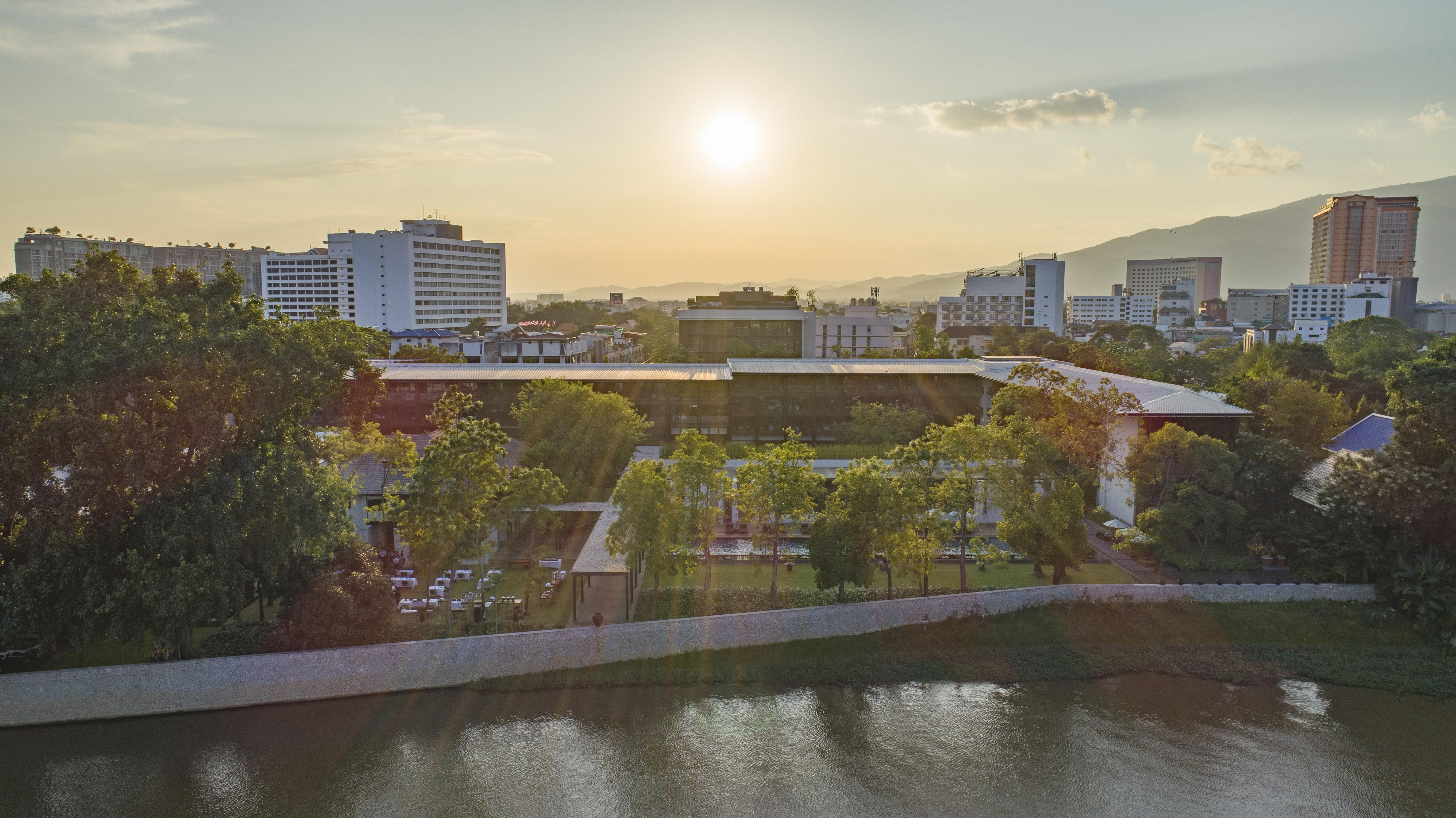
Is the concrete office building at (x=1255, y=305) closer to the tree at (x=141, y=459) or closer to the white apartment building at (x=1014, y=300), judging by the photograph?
the white apartment building at (x=1014, y=300)

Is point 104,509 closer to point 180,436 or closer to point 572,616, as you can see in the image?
point 180,436

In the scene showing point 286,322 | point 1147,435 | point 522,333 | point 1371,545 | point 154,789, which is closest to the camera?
point 154,789

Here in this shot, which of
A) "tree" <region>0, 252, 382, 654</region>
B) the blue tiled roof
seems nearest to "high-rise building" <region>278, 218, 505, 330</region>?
"tree" <region>0, 252, 382, 654</region>

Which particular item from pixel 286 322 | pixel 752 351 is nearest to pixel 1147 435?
pixel 286 322

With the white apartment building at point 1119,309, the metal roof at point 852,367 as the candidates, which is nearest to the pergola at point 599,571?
the metal roof at point 852,367

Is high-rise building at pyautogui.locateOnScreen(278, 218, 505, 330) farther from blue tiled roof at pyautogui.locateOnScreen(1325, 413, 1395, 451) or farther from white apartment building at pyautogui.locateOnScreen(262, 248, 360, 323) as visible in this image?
blue tiled roof at pyautogui.locateOnScreen(1325, 413, 1395, 451)
